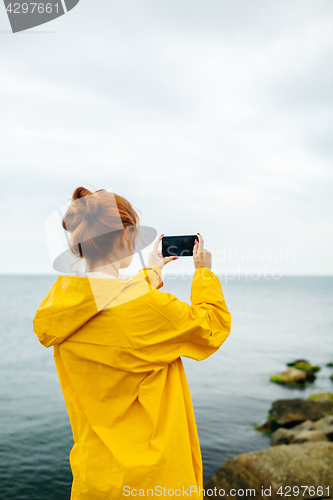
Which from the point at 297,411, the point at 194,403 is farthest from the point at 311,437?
the point at 194,403

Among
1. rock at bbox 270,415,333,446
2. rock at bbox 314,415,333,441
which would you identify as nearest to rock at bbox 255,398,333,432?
rock at bbox 270,415,333,446

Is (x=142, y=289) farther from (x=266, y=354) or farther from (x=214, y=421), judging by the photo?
(x=266, y=354)

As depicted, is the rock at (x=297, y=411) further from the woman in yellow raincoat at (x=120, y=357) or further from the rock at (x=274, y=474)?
the woman in yellow raincoat at (x=120, y=357)

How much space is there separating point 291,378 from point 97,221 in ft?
56.1

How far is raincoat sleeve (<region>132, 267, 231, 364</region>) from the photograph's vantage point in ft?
5.70

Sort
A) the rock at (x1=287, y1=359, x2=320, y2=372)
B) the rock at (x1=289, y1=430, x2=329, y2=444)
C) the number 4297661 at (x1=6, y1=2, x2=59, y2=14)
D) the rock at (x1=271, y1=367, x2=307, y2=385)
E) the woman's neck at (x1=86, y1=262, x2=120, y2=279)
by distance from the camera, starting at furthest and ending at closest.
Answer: the rock at (x1=287, y1=359, x2=320, y2=372)
the rock at (x1=271, y1=367, x2=307, y2=385)
the rock at (x1=289, y1=430, x2=329, y2=444)
the number 4297661 at (x1=6, y1=2, x2=59, y2=14)
the woman's neck at (x1=86, y1=262, x2=120, y2=279)

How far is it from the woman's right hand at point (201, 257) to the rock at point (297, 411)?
10246 mm

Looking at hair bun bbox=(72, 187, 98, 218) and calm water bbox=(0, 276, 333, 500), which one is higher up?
hair bun bbox=(72, 187, 98, 218)

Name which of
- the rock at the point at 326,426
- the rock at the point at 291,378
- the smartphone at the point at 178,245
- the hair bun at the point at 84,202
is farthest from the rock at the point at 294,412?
the hair bun at the point at 84,202

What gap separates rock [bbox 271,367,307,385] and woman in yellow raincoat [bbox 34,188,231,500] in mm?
16026

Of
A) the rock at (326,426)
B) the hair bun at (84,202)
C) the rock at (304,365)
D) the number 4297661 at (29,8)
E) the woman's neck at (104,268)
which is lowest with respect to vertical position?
the rock at (304,365)

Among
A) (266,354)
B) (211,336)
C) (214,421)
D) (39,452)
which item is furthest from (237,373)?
(211,336)

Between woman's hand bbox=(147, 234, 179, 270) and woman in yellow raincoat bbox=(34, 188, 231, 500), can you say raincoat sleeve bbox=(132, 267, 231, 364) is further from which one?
woman's hand bbox=(147, 234, 179, 270)

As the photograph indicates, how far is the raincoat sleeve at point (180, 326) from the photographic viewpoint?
5.70 ft
